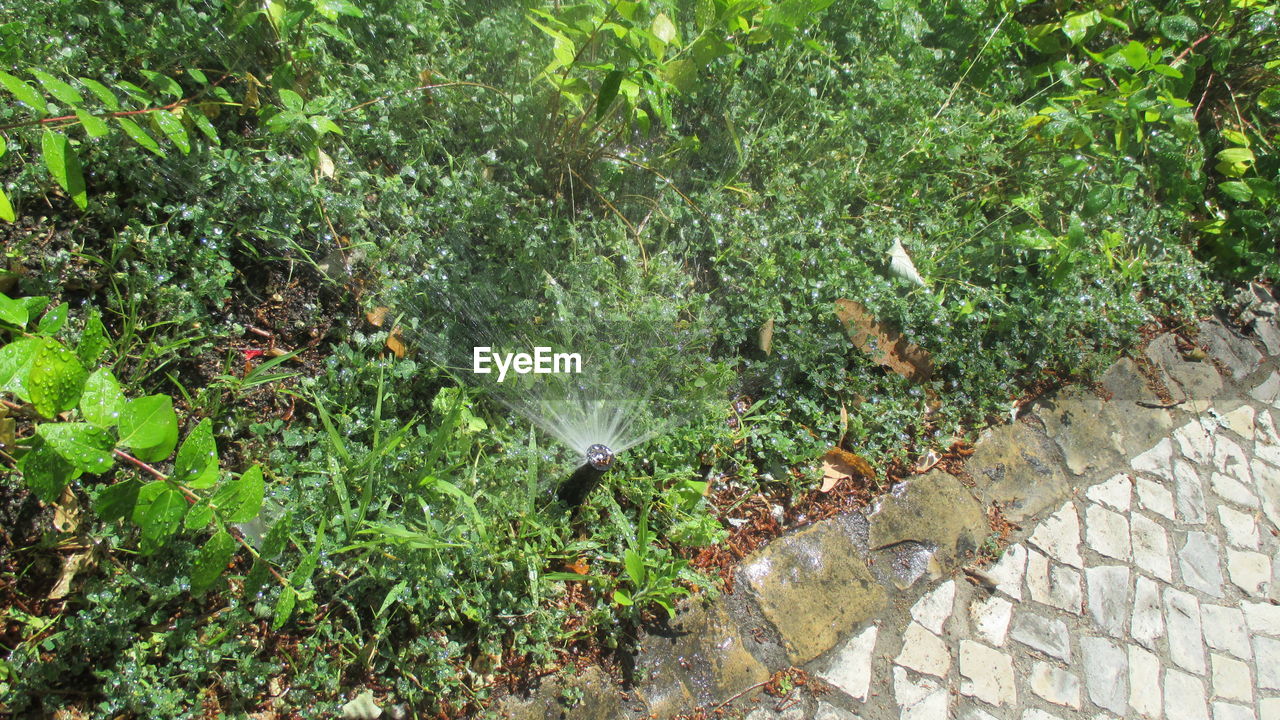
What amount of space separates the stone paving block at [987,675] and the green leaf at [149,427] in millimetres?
2664

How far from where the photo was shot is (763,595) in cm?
286

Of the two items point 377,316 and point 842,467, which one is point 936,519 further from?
point 377,316

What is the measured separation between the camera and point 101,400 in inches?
61.1

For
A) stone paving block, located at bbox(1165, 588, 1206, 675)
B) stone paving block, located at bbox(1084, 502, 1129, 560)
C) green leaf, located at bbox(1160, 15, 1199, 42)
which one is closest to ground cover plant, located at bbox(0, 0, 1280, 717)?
green leaf, located at bbox(1160, 15, 1199, 42)

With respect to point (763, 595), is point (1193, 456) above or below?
above

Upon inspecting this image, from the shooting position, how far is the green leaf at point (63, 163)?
1.75 meters

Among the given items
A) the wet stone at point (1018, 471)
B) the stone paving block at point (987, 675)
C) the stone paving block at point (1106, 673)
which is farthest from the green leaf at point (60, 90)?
the stone paving block at point (1106, 673)

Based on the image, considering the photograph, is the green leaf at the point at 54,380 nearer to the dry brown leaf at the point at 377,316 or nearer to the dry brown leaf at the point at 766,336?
the dry brown leaf at the point at 377,316

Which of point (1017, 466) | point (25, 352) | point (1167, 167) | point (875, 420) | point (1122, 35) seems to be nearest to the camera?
point (25, 352)

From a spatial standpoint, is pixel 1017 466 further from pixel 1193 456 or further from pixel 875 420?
pixel 1193 456

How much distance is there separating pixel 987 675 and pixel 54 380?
2998mm

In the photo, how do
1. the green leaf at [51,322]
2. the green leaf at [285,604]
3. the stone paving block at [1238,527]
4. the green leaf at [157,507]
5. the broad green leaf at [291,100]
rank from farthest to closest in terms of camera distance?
the stone paving block at [1238,527]
the broad green leaf at [291,100]
the green leaf at [285,604]
the green leaf at [51,322]
the green leaf at [157,507]

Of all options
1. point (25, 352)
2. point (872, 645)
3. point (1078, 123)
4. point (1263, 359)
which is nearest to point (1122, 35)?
point (1078, 123)

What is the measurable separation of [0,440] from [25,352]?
61 centimetres
